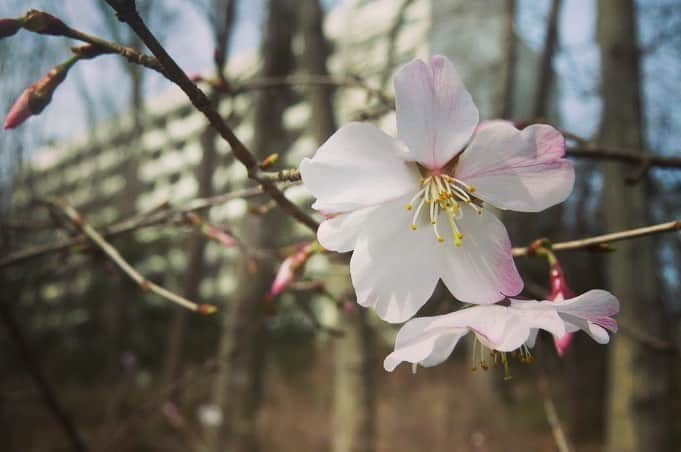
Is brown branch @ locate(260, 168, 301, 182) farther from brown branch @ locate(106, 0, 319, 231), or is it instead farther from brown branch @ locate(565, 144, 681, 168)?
brown branch @ locate(565, 144, 681, 168)

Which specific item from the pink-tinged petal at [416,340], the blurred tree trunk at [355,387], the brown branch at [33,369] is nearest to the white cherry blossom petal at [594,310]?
the pink-tinged petal at [416,340]

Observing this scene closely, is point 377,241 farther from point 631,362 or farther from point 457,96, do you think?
point 631,362

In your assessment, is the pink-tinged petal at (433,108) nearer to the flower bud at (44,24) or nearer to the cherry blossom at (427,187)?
the cherry blossom at (427,187)

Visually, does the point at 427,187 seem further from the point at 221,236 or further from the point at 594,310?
the point at 221,236

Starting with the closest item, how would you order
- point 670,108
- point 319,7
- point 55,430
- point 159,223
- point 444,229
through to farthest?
point 444,229
point 159,223
point 319,7
point 670,108
point 55,430

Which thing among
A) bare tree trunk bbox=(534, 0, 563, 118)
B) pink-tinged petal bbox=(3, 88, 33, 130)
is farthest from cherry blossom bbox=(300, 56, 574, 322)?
bare tree trunk bbox=(534, 0, 563, 118)

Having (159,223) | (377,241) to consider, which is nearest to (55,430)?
(159,223)
